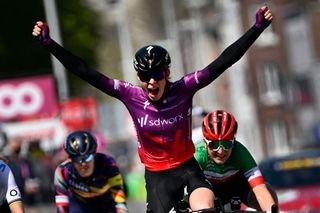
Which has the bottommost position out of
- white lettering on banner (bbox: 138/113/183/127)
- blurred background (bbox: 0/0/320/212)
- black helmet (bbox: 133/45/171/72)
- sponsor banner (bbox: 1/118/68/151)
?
white lettering on banner (bbox: 138/113/183/127)

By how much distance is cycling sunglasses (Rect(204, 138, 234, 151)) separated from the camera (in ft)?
34.5

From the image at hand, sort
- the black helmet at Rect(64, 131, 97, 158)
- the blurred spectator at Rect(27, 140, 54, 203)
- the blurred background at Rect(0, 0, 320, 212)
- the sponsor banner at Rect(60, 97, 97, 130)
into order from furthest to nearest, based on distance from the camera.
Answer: the blurred background at Rect(0, 0, 320, 212), the sponsor banner at Rect(60, 97, 97, 130), the blurred spectator at Rect(27, 140, 54, 203), the black helmet at Rect(64, 131, 97, 158)

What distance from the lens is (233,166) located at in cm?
1095

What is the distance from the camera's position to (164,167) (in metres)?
10.4

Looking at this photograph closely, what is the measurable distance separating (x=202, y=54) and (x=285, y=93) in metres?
5.78

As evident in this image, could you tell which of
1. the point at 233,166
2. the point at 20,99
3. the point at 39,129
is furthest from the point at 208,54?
the point at 233,166

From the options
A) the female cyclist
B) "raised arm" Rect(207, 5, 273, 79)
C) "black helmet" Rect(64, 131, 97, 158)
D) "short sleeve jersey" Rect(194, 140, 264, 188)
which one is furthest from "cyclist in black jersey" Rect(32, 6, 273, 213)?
"black helmet" Rect(64, 131, 97, 158)

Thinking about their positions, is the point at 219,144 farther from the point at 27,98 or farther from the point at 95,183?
the point at 27,98

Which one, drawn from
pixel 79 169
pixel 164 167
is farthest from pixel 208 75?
pixel 79 169

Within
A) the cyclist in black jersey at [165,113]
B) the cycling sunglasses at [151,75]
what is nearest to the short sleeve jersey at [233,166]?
the cyclist in black jersey at [165,113]

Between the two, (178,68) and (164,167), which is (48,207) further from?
(178,68)

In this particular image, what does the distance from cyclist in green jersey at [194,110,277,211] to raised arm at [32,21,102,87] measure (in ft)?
3.54

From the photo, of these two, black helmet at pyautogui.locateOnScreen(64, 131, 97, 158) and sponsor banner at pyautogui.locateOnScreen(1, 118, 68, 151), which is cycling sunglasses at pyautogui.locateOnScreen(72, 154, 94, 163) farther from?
sponsor banner at pyautogui.locateOnScreen(1, 118, 68, 151)

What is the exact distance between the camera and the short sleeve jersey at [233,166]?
35.2ft
